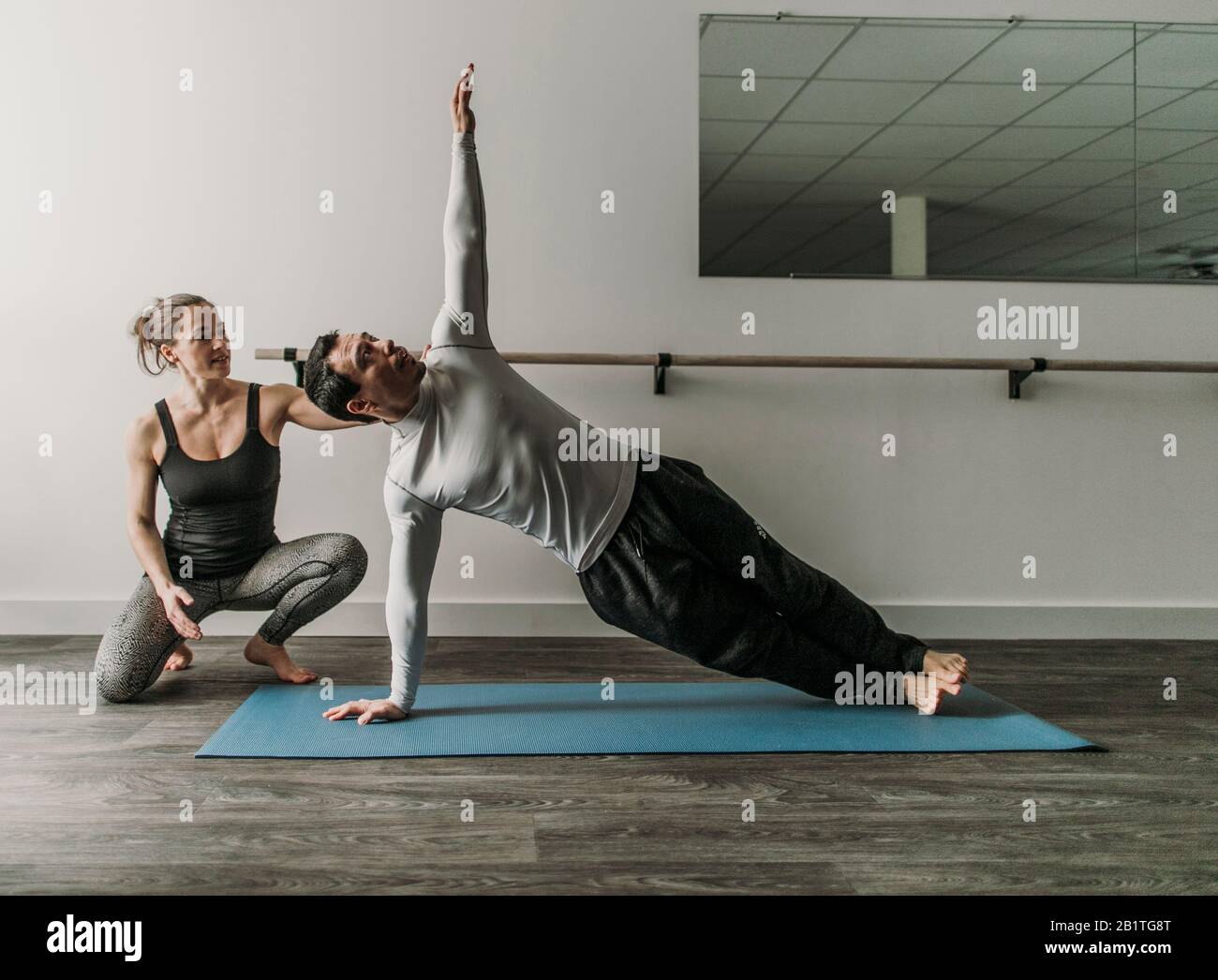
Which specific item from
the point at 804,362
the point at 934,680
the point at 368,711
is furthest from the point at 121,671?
the point at 804,362

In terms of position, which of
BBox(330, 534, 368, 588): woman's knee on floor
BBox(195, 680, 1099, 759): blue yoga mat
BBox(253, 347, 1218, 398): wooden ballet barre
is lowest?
BBox(195, 680, 1099, 759): blue yoga mat

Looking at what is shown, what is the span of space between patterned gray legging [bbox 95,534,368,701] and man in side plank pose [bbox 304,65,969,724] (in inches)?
16.3

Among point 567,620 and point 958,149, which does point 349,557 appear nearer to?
point 567,620

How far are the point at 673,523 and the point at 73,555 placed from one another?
7.24 feet

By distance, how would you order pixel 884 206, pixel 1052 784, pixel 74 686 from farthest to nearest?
pixel 884 206
pixel 74 686
pixel 1052 784

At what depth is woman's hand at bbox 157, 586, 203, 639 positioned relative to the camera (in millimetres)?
2232

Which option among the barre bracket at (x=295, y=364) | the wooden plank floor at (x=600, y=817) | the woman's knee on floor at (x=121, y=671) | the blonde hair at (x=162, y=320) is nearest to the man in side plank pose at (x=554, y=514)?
the wooden plank floor at (x=600, y=817)

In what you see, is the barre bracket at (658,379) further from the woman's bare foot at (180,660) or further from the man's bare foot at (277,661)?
the woman's bare foot at (180,660)

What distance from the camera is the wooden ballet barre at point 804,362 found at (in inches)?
124

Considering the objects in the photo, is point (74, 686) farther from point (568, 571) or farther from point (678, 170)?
point (678, 170)

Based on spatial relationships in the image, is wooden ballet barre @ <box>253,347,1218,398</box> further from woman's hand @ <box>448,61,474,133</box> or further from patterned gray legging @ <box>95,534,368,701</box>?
woman's hand @ <box>448,61,474,133</box>

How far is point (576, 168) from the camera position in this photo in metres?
3.37

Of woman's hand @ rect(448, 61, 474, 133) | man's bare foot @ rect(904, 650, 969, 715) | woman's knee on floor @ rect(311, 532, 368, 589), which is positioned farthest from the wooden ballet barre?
man's bare foot @ rect(904, 650, 969, 715)
